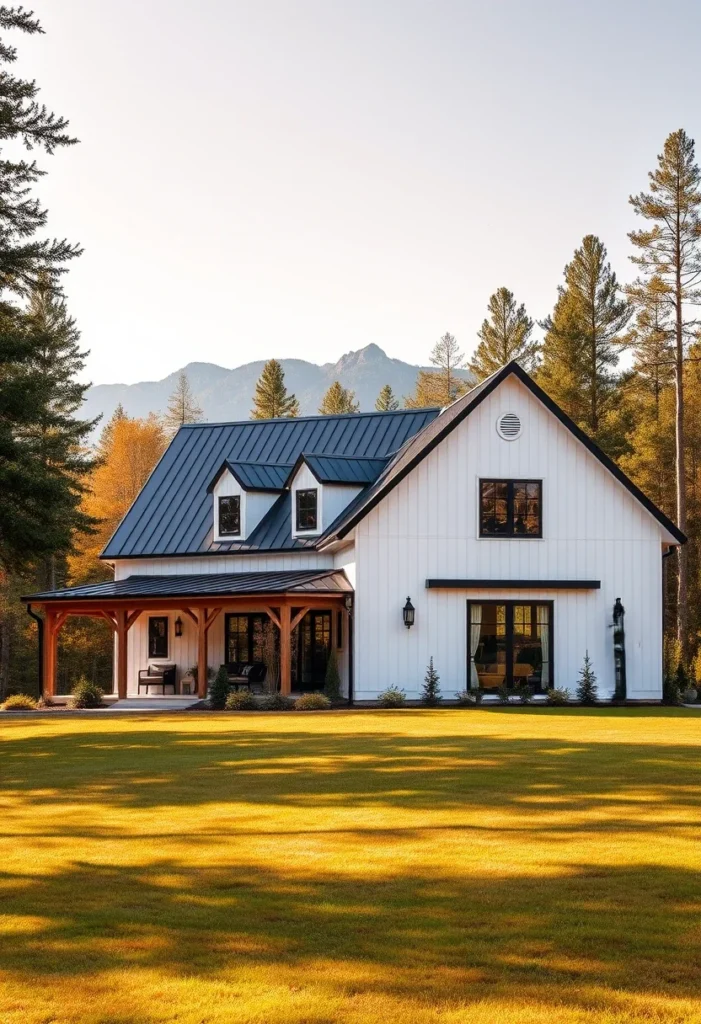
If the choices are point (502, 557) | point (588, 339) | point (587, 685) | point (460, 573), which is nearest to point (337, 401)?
point (588, 339)

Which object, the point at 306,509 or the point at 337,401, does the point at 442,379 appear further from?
the point at 306,509

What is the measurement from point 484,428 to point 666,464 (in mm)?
25155

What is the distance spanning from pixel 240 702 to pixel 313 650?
4.57 metres

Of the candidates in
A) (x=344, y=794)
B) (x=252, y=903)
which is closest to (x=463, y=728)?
(x=344, y=794)

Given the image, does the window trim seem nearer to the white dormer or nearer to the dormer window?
the white dormer

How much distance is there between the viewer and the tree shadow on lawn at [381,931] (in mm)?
6012

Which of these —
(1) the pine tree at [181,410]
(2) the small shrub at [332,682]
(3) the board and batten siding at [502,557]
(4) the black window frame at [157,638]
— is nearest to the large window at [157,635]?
(4) the black window frame at [157,638]

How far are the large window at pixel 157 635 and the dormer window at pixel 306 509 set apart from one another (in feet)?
16.2

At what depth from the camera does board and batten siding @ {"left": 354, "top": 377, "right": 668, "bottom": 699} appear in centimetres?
2772

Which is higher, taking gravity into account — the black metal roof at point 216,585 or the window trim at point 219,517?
the window trim at point 219,517

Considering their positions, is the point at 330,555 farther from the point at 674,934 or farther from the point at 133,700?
the point at 674,934

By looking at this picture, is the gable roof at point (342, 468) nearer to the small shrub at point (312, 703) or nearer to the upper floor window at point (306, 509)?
the upper floor window at point (306, 509)

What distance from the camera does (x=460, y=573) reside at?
91.9 feet

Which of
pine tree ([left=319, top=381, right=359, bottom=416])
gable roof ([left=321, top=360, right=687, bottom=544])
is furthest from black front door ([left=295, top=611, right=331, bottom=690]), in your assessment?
pine tree ([left=319, top=381, right=359, bottom=416])
